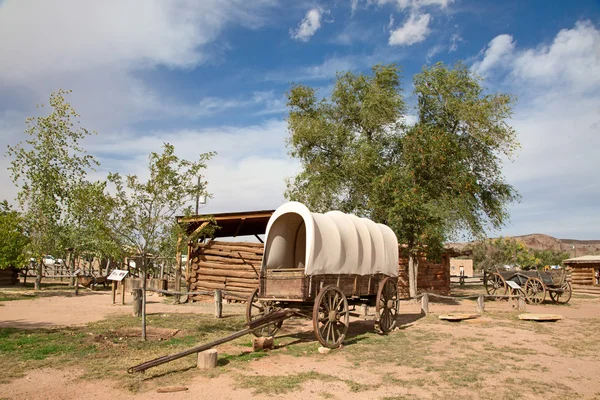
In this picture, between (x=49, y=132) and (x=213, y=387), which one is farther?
(x=49, y=132)

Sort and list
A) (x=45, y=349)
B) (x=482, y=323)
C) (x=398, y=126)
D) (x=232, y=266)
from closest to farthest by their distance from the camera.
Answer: (x=45, y=349) → (x=482, y=323) → (x=232, y=266) → (x=398, y=126)

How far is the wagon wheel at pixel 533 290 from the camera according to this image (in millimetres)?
19547

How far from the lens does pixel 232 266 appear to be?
1864cm

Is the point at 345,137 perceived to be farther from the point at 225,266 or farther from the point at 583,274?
the point at 583,274

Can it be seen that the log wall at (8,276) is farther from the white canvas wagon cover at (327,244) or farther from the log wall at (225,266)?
the white canvas wagon cover at (327,244)

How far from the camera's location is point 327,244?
31.9 ft

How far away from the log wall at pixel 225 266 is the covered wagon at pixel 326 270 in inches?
276

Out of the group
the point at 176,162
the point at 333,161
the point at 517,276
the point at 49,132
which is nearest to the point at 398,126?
the point at 333,161

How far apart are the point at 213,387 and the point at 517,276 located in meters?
18.4

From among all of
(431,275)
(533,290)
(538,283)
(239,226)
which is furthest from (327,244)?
(431,275)

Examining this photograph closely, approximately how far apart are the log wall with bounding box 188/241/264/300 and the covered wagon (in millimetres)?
6999

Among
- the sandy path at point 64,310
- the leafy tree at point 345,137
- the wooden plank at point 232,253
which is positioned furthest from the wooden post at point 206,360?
the leafy tree at point 345,137

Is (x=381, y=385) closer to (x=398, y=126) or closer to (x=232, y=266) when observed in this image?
(x=232, y=266)

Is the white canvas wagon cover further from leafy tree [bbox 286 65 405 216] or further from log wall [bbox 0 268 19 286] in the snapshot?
log wall [bbox 0 268 19 286]
